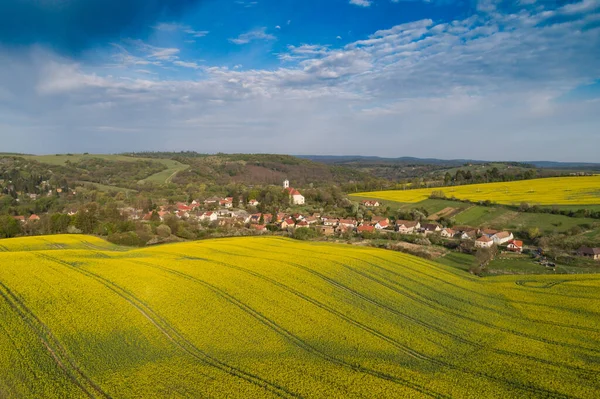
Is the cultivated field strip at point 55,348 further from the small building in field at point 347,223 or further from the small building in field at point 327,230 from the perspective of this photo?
the small building in field at point 347,223

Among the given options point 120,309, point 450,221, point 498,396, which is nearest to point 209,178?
point 450,221

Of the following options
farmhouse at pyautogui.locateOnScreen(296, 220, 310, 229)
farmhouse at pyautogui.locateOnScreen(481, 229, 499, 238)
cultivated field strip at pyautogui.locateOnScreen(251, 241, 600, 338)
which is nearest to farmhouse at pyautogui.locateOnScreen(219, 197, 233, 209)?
farmhouse at pyautogui.locateOnScreen(296, 220, 310, 229)

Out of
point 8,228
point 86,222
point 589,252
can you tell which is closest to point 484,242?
point 589,252

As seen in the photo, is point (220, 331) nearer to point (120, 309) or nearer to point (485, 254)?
point (120, 309)

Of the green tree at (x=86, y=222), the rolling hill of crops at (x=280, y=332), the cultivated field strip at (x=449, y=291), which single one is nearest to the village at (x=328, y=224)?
the green tree at (x=86, y=222)

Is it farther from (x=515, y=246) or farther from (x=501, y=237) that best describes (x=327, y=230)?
(x=515, y=246)
